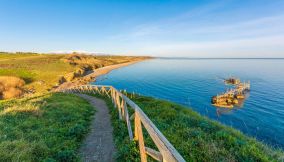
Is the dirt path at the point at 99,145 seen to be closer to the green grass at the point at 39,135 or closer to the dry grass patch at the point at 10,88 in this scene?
the green grass at the point at 39,135

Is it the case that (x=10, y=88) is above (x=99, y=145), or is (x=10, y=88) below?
below

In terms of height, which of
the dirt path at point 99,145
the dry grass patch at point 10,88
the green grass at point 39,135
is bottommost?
the dry grass patch at point 10,88

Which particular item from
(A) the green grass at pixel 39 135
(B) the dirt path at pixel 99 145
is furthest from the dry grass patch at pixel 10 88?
(B) the dirt path at pixel 99 145

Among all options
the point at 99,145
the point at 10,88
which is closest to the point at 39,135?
the point at 99,145

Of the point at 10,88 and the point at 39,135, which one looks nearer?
the point at 39,135

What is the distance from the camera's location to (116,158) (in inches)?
210

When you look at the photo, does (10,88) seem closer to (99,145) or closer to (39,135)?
(39,135)

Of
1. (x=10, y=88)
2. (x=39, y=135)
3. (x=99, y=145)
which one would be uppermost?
(x=39, y=135)

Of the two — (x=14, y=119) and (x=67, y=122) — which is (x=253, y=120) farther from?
(x=14, y=119)

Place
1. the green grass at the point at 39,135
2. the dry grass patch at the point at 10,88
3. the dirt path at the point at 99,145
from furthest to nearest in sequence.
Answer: the dry grass patch at the point at 10,88
the dirt path at the point at 99,145
the green grass at the point at 39,135

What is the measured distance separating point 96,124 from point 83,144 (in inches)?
109

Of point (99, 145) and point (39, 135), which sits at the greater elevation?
point (39, 135)

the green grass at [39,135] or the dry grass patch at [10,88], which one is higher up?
the green grass at [39,135]

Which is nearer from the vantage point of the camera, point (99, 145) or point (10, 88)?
point (99, 145)
